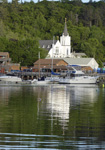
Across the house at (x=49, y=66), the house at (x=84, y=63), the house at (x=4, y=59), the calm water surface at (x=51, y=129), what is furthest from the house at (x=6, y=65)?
the calm water surface at (x=51, y=129)

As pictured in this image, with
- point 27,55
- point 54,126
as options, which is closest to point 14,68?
point 27,55

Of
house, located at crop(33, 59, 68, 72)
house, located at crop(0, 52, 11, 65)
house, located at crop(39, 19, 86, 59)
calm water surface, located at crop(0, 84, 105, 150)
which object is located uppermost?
house, located at crop(39, 19, 86, 59)

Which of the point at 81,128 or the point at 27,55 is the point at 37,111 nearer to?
the point at 81,128

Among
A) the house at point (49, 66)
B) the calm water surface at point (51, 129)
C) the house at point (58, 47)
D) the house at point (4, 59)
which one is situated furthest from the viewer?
the house at point (58, 47)

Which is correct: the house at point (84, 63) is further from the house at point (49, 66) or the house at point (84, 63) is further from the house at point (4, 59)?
the house at point (4, 59)

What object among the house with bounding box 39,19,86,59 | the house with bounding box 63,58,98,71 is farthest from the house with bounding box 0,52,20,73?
the house with bounding box 39,19,86,59

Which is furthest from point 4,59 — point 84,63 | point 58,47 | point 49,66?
point 58,47

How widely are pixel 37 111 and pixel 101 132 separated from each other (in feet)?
36.0

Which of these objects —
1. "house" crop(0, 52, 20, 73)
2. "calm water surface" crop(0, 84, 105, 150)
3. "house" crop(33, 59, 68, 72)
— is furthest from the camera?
"house" crop(33, 59, 68, 72)

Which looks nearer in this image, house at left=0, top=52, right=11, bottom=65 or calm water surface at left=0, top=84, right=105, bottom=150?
calm water surface at left=0, top=84, right=105, bottom=150

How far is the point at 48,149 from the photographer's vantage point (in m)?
18.3

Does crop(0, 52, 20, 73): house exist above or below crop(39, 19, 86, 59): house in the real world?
below

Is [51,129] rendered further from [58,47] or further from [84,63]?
[58,47]

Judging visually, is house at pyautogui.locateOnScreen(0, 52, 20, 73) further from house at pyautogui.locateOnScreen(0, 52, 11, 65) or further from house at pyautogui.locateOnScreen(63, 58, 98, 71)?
house at pyautogui.locateOnScreen(63, 58, 98, 71)
